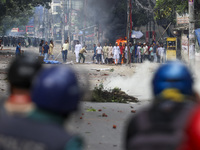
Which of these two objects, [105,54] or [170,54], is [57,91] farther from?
[170,54]

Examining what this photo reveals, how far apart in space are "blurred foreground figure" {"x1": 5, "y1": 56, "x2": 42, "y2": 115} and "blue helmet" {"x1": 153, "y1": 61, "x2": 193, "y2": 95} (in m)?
0.67

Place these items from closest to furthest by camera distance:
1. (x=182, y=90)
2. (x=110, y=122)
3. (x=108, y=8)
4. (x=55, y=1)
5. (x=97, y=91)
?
1. (x=182, y=90)
2. (x=110, y=122)
3. (x=97, y=91)
4. (x=108, y=8)
5. (x=55, y=1)

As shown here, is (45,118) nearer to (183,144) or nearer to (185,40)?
(183,144)

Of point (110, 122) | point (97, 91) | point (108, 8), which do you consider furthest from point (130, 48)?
point (110, 122)

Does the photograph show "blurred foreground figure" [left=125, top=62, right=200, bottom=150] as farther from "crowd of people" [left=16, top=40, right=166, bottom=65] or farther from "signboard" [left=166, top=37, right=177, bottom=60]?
"signboard" [left=166, top=37, right=177, bottom=60]

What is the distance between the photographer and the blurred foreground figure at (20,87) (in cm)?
256

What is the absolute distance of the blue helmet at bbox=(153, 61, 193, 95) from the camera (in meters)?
2.76

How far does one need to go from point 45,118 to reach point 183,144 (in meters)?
0.65

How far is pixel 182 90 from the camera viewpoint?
279 cm

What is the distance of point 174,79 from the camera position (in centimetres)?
275

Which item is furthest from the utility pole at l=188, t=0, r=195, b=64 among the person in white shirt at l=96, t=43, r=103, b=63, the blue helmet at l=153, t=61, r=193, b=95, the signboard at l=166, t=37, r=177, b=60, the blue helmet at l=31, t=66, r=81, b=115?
the blue helmet at l=31, t=66, r=81, b=115

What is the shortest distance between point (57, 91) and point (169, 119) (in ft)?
1.82

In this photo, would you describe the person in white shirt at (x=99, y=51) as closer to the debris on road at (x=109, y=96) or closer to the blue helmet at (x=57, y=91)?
the debris on road at (x=109, y=96)

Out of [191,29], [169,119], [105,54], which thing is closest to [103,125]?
[169,119]
